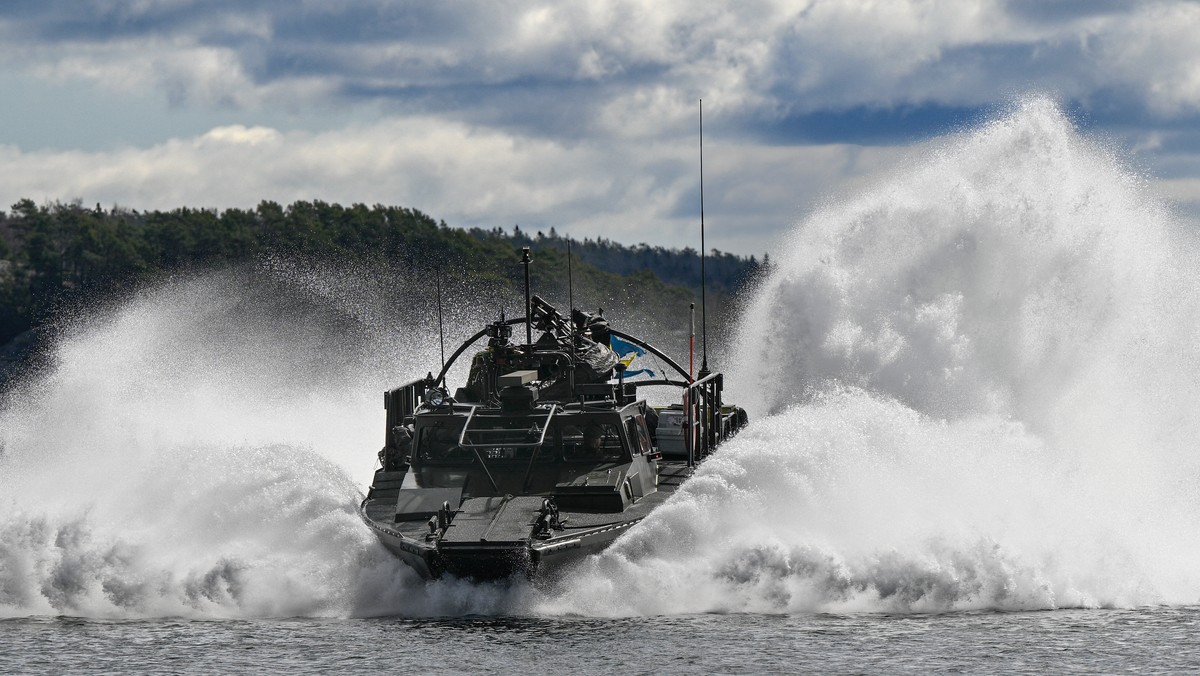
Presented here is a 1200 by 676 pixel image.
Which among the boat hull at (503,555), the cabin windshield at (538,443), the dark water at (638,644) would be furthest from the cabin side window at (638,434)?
the dark water at (638,644)

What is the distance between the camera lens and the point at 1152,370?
138 ft

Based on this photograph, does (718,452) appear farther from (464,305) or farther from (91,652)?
(464,305)

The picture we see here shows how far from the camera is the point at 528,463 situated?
32125 mm

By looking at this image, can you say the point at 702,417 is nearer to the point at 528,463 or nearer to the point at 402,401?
the point at 528,463

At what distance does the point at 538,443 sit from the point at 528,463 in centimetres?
41

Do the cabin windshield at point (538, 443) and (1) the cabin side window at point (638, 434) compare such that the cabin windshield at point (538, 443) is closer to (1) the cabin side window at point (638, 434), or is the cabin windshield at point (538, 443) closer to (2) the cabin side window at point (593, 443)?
(2) the cabin side window at point (593, 443)

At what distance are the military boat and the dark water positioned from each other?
130 centimetres

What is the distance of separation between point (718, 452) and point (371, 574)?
7121 mm

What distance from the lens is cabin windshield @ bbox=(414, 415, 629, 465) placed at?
32281 millimetres

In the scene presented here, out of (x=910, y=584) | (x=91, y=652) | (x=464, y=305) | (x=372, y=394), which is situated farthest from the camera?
(x=464, y=305)

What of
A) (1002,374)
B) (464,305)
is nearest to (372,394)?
(1002,374)

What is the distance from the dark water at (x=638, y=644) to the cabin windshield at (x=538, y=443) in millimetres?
4114

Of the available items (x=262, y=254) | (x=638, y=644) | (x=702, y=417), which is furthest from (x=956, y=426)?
(x=262, y=254)

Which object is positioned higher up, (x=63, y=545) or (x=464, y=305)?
(x=464, y=305)
